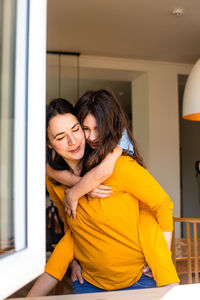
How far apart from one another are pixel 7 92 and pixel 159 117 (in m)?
4.37

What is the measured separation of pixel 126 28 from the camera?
3.60m

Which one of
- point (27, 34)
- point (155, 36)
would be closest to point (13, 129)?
point (27, 34)

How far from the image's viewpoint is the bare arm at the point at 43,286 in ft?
3.63

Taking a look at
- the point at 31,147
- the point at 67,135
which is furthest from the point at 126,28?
the point at 31,147

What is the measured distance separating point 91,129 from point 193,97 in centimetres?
131

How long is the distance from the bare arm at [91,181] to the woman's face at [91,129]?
0.08 m

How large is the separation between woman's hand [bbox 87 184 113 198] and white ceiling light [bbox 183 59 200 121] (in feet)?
4.41

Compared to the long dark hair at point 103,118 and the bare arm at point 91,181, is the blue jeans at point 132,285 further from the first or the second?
the long dark hair at point 103,118

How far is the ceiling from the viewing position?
314 centimetres

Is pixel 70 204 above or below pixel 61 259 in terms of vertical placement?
above

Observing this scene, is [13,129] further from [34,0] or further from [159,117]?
[159,117]

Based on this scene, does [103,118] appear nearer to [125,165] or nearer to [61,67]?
[125,165]

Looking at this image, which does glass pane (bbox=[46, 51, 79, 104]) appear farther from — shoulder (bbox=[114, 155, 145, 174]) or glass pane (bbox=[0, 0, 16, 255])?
glass pane (bbox=[0, 0, 16, 255])

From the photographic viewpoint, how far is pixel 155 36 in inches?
151
